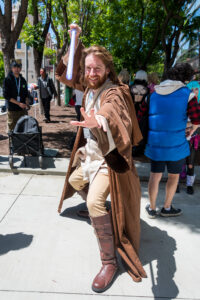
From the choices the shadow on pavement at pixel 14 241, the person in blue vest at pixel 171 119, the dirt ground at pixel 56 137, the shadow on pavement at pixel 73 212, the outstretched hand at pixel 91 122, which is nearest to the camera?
the outstretched hand at pixel 91 122

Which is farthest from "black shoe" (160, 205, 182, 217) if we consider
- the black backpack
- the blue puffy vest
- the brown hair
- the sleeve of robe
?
the black backpack

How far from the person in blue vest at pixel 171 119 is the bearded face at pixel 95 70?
2.69 feet

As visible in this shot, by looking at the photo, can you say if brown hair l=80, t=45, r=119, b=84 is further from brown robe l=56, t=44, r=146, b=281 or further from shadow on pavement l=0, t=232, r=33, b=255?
shadow on pavement l=0, t=232, r=33, b=255

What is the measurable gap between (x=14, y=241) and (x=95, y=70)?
6.32 feet

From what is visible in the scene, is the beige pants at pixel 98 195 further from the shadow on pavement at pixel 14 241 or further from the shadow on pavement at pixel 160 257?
the shadow on pavement at pixel 14 241

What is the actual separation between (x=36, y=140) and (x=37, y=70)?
665 centimetres

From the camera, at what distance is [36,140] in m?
4.84

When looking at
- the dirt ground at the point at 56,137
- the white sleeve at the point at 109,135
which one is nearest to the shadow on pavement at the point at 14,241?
the white sleeve at the point at 109,135

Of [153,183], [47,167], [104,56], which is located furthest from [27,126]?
[104,56]

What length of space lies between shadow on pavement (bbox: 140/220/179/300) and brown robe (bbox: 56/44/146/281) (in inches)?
6.8

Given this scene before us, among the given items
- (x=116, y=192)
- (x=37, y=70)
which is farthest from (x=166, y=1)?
(x=116, y=192)

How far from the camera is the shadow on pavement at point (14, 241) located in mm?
2750

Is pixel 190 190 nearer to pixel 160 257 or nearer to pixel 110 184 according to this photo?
pixel 160 257

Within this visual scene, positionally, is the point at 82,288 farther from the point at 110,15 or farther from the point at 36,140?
the point at 110,15
